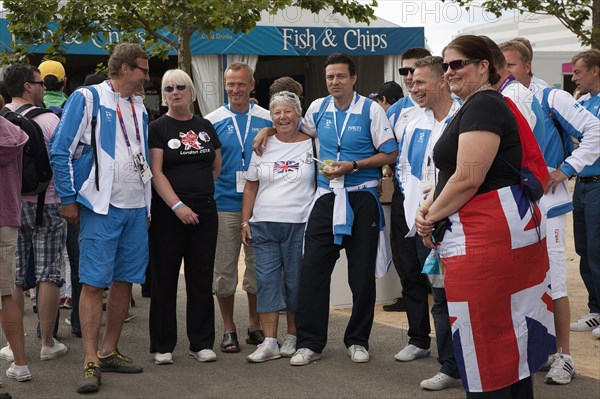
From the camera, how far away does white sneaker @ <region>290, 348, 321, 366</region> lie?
20.0ft

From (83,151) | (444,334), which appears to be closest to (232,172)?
(83,151)

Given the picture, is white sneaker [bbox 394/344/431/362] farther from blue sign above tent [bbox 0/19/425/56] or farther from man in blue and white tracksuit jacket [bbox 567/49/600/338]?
blue sign above tent [bbox 0/19/425/56]

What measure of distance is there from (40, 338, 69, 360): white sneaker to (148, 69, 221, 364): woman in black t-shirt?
2.39 feet

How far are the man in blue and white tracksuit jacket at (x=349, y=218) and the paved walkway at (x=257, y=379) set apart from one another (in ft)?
0.77

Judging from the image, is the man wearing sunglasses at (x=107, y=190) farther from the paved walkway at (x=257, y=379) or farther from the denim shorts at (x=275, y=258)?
the denim shorts at (x=275, y=258)

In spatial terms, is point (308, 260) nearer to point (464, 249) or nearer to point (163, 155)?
point (163, 155)

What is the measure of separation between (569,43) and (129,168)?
28.4m

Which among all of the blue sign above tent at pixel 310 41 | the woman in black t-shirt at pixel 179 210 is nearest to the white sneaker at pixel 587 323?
the woman in black t-shirt at pixel 179 210

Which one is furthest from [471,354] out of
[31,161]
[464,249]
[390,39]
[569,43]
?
[569,43]

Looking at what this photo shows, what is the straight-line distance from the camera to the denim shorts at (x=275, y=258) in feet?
21.0

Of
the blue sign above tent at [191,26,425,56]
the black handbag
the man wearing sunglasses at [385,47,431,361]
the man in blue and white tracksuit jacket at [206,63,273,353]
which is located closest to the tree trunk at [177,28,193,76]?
the man in blue and white tracksuit jacket at [206,63,273,353]

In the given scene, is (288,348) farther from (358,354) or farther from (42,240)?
(42,240)

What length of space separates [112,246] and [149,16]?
215 inches

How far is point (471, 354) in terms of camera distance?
4.10m
